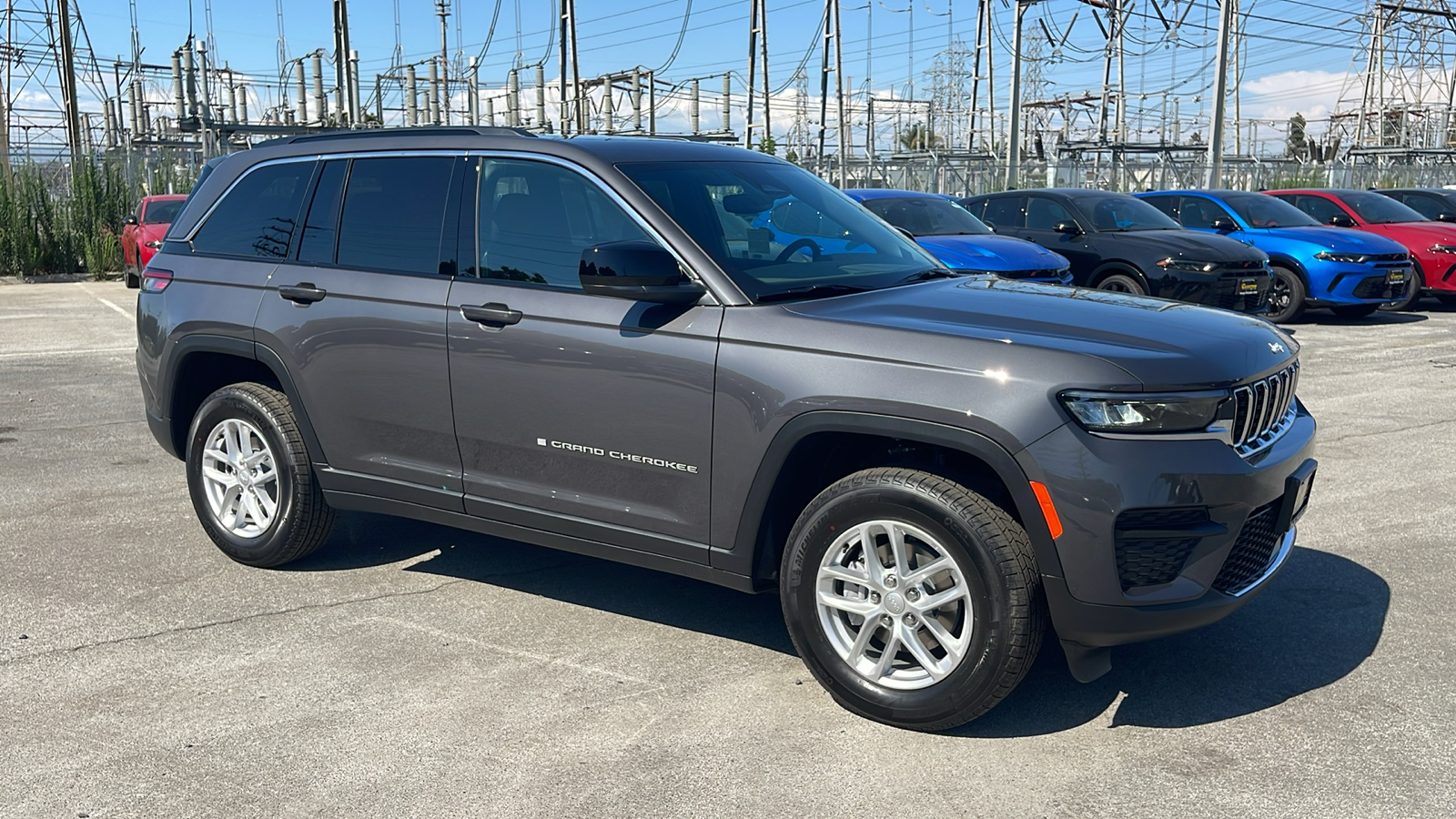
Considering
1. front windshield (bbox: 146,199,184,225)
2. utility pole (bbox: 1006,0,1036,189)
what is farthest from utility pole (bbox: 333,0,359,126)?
utility pole (bbox: 1006,0,1036,189)

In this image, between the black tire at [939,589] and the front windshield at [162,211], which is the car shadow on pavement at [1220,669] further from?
the front windshield at [162,211]

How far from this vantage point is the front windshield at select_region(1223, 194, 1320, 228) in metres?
16.0

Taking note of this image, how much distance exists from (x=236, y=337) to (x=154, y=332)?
0.64m

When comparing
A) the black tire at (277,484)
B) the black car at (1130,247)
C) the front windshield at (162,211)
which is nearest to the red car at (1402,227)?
the black car at (1130,247)

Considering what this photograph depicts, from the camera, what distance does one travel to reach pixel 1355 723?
3852mm

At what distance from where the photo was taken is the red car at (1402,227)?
16391 millimetres

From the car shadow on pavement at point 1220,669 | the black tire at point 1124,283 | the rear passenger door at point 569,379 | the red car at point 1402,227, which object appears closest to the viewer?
the car shadow on pavement at point 1220,669

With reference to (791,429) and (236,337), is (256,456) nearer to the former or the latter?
(236,337)

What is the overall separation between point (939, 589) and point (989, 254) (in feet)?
27.9

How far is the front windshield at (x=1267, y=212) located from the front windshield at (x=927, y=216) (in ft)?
15.6

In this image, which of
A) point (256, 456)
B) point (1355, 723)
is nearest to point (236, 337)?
point (256, 456)

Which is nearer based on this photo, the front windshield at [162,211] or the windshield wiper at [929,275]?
the windshield wiper at [929,275]

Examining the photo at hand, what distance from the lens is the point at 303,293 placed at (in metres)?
5.02

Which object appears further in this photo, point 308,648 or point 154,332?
point 154,332
